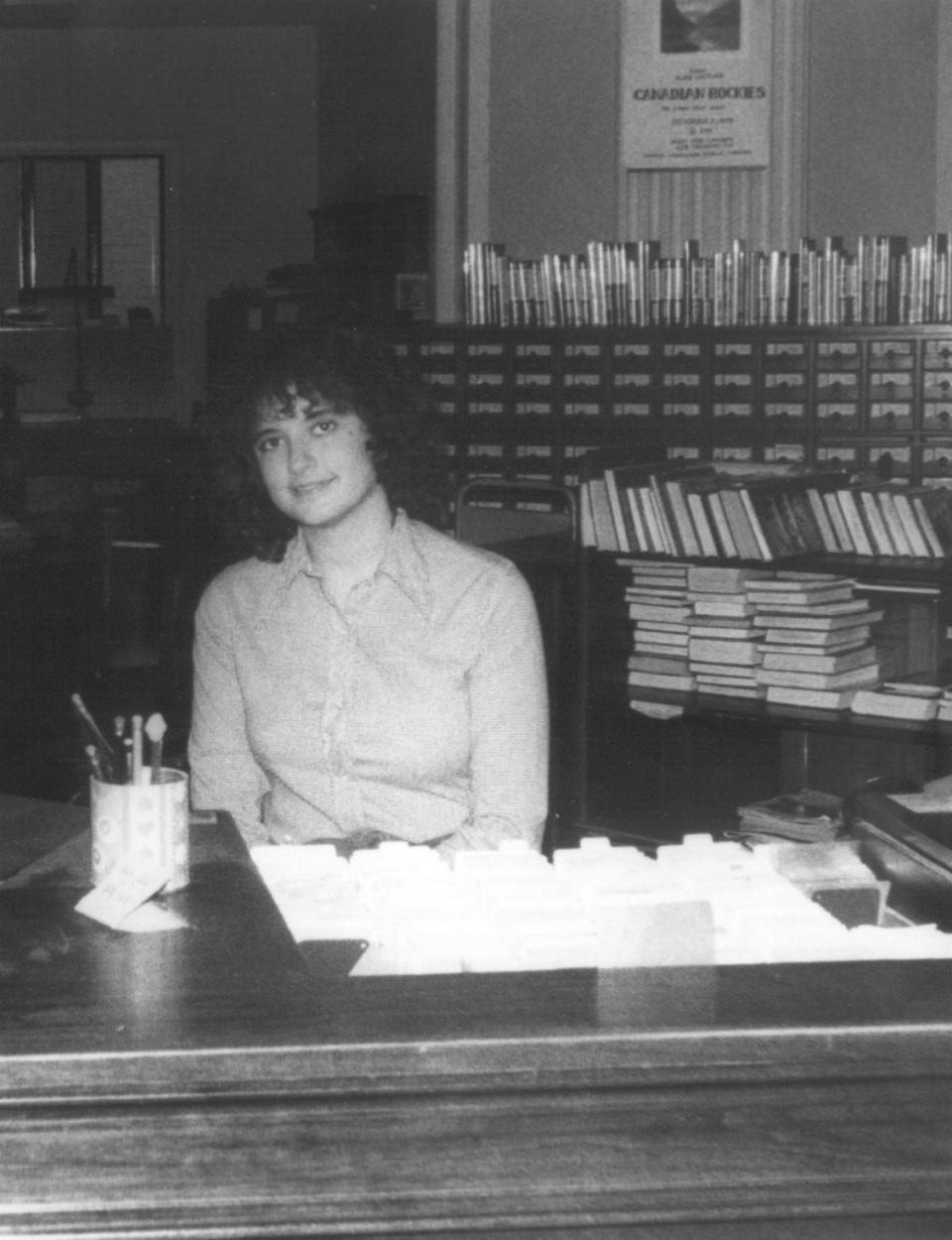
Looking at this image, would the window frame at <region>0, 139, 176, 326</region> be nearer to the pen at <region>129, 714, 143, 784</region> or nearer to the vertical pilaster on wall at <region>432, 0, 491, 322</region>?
the vertical pilaster on wall at <region>432, 0, 491, 322</region>

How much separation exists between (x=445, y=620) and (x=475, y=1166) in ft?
4.01

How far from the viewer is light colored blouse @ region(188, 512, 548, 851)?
2.36 meters

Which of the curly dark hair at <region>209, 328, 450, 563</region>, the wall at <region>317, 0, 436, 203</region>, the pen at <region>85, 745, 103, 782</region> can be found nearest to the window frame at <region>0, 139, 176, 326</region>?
the wall at <region>317, 0, 436, 203</region>

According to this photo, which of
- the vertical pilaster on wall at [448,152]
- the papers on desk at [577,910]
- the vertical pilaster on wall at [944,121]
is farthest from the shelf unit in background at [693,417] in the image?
the papers on desk at [577,910]

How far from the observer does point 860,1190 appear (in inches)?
49.4

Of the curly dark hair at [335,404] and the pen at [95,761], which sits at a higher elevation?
the curly dark hair at [335,404]

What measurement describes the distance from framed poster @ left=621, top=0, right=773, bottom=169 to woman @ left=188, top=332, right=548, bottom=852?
14.2 feet

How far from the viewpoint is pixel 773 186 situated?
6508 millimetres

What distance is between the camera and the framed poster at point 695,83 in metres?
6.49

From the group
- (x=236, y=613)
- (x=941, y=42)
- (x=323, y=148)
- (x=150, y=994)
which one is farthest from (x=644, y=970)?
(x=323, y=148)

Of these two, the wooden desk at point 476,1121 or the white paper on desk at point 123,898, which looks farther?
the white paper on desk at point 123,898

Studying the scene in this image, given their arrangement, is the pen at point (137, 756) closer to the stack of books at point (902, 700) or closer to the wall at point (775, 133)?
the stack of books at point (902, 700)

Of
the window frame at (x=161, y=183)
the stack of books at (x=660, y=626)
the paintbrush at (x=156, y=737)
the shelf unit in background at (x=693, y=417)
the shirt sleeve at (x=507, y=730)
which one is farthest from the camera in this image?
the window frame at (x=161, y=183)

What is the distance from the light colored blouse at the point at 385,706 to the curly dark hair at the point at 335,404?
0.11m
